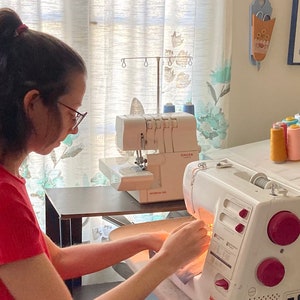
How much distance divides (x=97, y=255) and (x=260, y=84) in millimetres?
1252

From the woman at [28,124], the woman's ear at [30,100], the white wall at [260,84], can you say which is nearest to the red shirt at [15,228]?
the woman at [28,124]

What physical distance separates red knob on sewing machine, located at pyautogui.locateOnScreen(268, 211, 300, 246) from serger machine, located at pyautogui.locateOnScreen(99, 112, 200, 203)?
73 cm

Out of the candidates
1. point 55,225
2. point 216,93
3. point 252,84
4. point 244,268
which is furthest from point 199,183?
point 252,84

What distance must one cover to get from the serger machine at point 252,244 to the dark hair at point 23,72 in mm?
407

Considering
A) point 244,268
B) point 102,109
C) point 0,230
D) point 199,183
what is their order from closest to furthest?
1. point 0,230
2. point 244,268
3. point 199,183
4. point 102,109

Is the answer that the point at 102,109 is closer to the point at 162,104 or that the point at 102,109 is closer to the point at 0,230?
the point at 162,104

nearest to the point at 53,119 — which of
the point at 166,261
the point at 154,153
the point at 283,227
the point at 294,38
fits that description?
the point at 166,261

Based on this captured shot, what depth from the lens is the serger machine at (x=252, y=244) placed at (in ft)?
3.27

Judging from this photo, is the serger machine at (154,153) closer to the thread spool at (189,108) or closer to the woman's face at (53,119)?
the thread spool at (189,108)

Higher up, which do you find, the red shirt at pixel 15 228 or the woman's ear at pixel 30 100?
the woman's ear at pixel 30 100

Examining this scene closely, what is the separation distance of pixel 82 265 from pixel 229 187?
0.45 metres

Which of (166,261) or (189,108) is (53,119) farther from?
(189,108)

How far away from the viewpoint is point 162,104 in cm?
209

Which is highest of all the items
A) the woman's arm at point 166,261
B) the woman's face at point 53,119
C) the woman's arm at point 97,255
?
the woman's face at point 53,119
